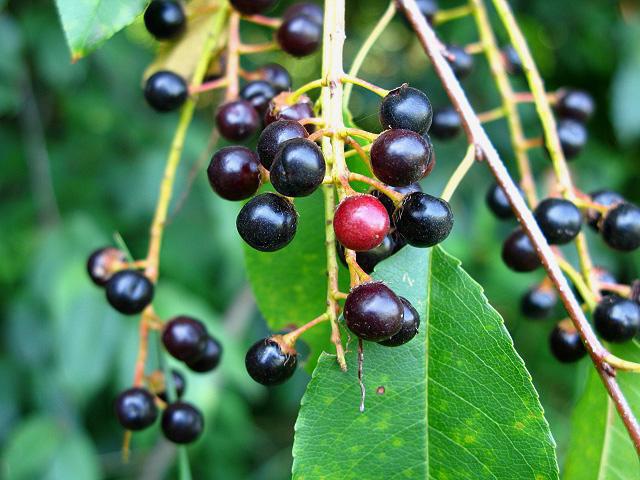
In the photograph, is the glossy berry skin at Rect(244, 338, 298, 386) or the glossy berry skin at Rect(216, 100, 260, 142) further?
the glossy berry skin at Rect(216, 100, 260, 142)

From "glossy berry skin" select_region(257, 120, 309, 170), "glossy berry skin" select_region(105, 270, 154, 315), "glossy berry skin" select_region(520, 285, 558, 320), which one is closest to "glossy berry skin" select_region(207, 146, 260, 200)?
"glossy berry skin" select_region(257, 120, 309, 170)

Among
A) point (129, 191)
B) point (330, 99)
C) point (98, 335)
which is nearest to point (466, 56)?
point (330, 99)

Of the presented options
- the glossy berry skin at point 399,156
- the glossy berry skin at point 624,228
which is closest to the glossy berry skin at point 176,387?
the glossy berry skin at point 399,156

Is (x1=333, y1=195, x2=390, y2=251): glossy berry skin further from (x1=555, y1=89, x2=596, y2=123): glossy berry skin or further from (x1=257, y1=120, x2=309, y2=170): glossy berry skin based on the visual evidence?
(x1=555, y1=89, x2=596, y2=123): glossy berry skin

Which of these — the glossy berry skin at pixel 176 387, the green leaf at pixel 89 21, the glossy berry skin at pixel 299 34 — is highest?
the green leaf at pixel 89 21

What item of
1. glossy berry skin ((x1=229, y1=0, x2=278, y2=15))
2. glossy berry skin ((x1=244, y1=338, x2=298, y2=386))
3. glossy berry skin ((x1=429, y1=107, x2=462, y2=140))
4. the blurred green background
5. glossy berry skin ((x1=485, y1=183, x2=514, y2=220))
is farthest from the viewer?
the blurred green background

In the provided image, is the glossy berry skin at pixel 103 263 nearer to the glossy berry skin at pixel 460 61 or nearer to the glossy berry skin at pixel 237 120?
the glossy berry skin at pixel 237 120

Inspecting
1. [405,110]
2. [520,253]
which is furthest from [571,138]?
[405,110]
